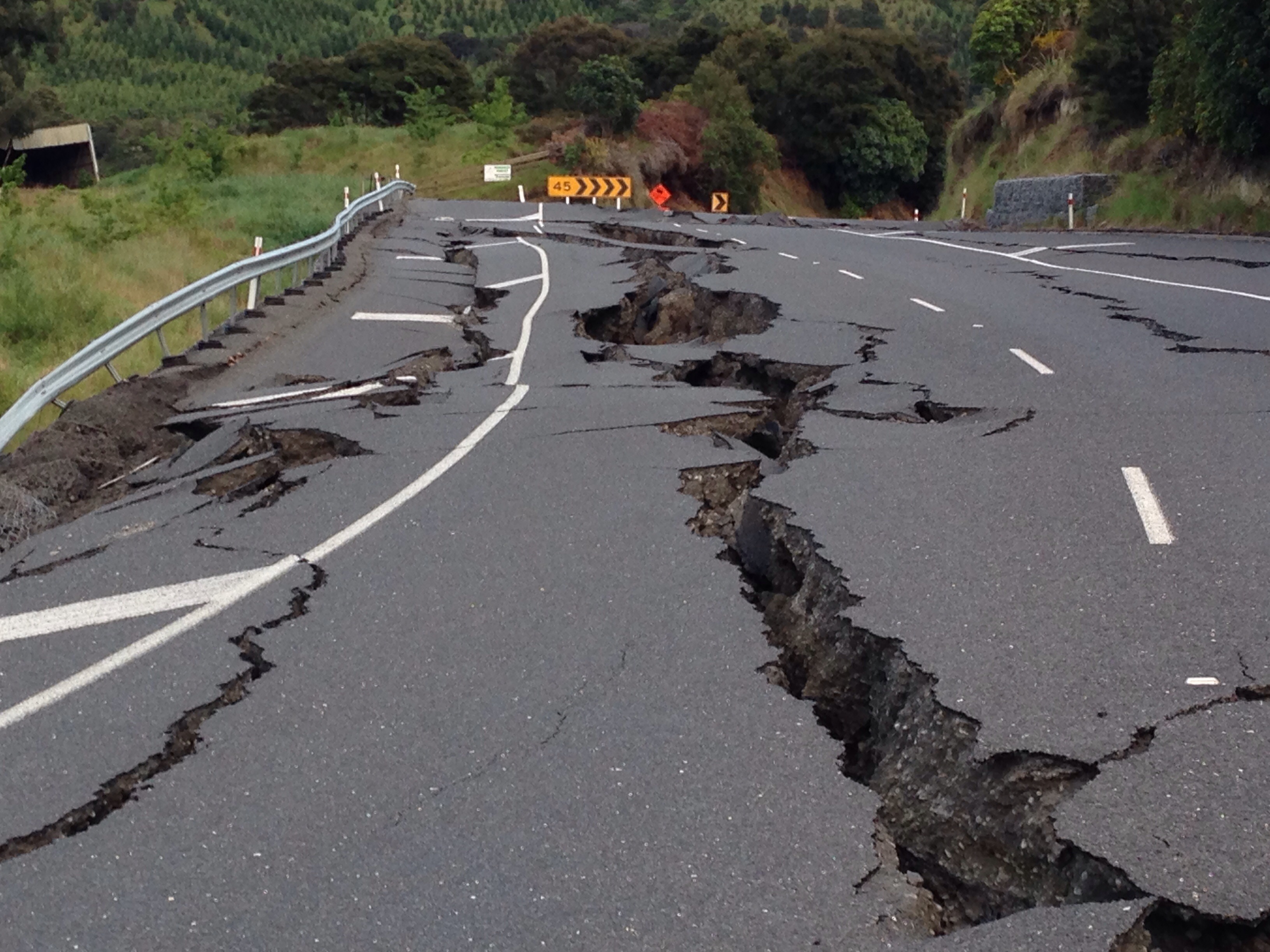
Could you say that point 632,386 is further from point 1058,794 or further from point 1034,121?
point 1034,121

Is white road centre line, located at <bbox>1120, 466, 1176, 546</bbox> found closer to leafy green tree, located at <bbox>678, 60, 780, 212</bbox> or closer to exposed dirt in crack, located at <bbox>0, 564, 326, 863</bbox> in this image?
exposed dirt in crack, located at <bbox>0, 564, 326, 863</bbox>

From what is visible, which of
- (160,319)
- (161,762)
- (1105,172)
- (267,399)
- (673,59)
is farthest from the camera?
(673,59)

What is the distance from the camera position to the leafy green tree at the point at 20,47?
50.4m

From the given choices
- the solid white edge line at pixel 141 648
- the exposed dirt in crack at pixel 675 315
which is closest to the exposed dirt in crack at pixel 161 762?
the solid white edge line at pixel 141 648

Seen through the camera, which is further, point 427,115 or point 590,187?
point 427,115

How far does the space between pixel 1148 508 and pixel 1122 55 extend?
94.0 ft

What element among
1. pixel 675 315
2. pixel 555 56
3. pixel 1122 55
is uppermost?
pixel 555 56

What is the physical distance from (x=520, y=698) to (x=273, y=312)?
12421 mm

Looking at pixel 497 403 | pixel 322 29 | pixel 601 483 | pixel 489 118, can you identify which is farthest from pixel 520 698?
pixel 322 29

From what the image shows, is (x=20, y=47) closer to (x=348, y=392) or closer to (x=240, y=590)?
(x=348, y=392)

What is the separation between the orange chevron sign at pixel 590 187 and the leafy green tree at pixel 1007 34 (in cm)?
1281

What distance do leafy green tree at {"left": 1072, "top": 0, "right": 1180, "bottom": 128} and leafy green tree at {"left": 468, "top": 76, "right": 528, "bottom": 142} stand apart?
32.1 m

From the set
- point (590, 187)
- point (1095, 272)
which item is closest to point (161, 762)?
point (1095, 272)

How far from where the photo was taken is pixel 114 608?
21.5ft
